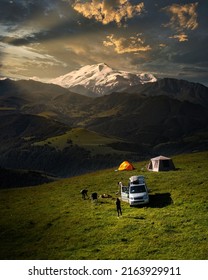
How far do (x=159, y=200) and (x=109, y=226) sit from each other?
11.1 meters

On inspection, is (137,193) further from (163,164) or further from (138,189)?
(163,164)

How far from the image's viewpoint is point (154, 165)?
246ft

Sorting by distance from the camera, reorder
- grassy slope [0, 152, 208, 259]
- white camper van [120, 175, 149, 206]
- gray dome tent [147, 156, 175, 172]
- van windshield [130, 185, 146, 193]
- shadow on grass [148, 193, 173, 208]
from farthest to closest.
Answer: gray dome tent [147, 156, 175, 172] < van windshield [130, 185, 146, 193] < white camper van [120, 175, 149, 206] < shadow on grass [148, 193, 173, 208] < grassy slope [0, 152, 208, 259]

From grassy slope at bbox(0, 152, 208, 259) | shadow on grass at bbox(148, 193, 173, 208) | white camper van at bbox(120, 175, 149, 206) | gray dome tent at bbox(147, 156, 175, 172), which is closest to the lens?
grassy slope at bbox(0, 152, 208, 259)

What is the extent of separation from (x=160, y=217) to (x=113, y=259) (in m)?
11.4

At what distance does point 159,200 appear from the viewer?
4972 cm

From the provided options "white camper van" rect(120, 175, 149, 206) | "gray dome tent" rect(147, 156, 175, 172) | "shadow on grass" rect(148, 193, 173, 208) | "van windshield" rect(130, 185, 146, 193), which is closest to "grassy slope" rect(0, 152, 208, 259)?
"shadow on grass" rect(148, 193, 173, 208)

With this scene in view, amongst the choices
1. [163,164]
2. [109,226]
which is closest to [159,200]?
[109,226]

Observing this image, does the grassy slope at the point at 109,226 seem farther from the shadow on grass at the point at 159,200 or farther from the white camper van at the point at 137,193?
the white camper van at the point at 137,193

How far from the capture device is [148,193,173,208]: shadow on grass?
47.7 m

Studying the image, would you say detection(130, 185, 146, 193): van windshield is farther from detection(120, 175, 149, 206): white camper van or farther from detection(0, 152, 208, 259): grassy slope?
detection(0, 152, 208, 259): grassy slope
